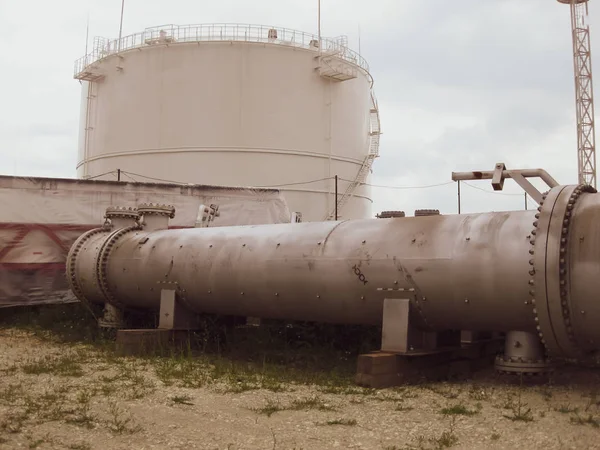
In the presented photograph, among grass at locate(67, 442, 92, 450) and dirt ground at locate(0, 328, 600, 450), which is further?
dirt ground at locate(0, 328, 600, 450)

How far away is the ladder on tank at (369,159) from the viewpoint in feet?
85.9

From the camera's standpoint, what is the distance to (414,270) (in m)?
6.81

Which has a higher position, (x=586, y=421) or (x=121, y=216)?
(x=121, y=216)

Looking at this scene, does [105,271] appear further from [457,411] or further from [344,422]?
[457,411]

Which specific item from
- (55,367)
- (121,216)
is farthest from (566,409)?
(121,216)

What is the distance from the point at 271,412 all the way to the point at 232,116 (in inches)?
769

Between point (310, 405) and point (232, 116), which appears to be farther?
point (232, 116)

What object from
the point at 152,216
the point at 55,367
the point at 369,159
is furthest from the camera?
the point at 369,159

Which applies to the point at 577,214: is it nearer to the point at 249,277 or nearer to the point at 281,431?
the point at 281,431

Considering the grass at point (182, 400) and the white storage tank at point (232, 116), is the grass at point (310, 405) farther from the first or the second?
the white storage tank at point (232, 116)

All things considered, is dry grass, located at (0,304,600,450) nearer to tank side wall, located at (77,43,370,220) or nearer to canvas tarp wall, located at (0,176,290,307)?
canvas tarp wall, located at (0,176,290,307)

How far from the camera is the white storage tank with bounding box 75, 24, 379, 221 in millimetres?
24000

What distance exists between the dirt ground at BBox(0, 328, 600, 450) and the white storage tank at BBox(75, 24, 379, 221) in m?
17.0

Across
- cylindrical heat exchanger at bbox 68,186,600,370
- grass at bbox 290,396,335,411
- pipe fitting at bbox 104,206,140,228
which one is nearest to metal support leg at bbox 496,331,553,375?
cylindrical heat exchanger at bbox 68,186,600,370
